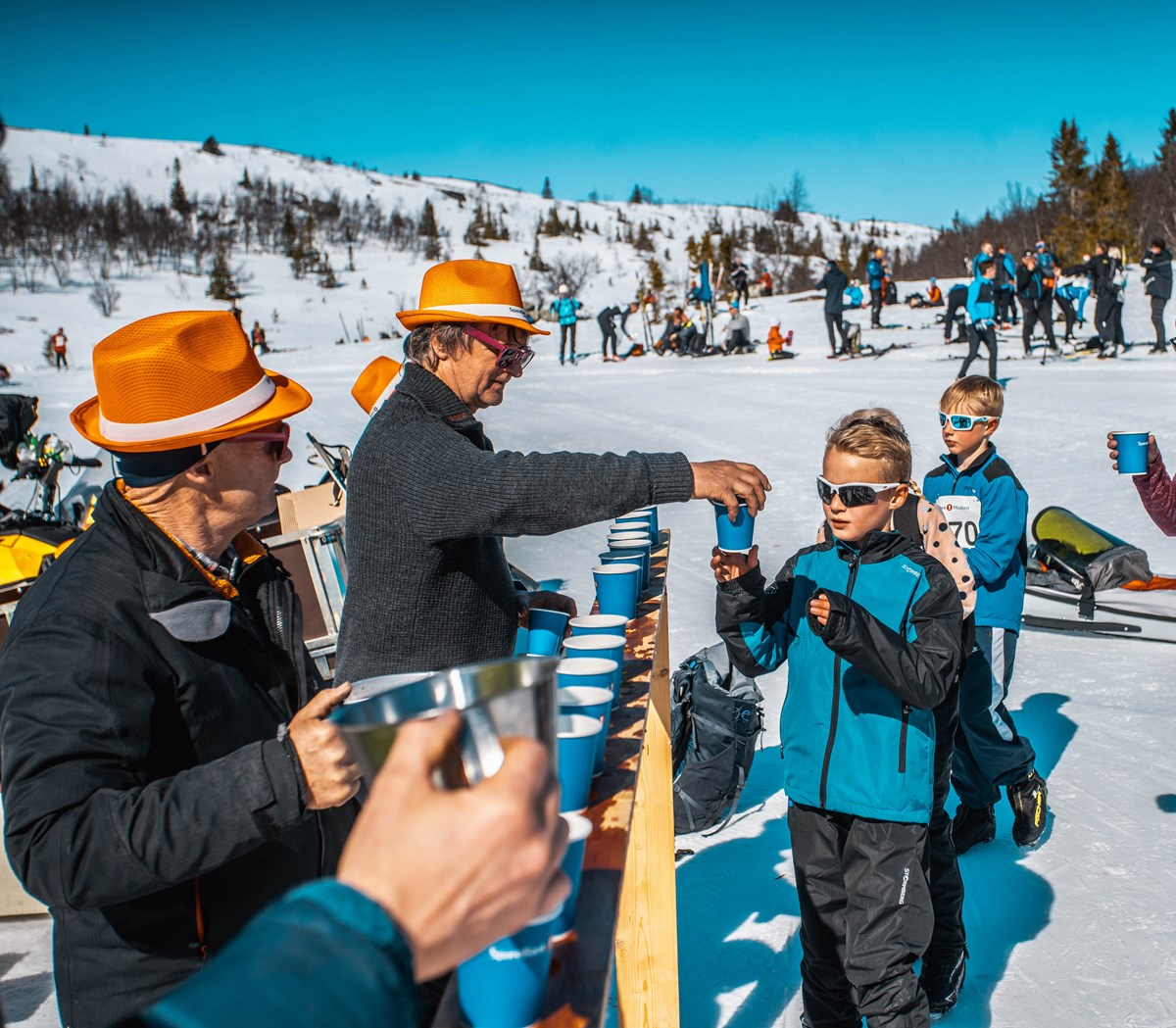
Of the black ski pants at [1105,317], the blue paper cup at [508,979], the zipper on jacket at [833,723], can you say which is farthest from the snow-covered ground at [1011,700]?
the blue paper cup at [508,979]

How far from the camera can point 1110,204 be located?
3253 centimetres

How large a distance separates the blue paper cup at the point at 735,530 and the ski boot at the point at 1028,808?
2004 millimetres

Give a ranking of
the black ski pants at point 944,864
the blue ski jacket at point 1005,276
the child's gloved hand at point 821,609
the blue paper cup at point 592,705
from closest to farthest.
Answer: the blue paper cup at point 592,705
the child's gloved hand at point 821,609
the black ski pants at point 944,864
the blue ski jacket at point 1005,276

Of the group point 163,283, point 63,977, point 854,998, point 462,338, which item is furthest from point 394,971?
point 163,283

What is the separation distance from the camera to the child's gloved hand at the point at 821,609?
2.21 metres

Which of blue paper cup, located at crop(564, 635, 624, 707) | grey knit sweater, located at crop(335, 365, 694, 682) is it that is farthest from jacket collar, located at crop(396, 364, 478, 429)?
blue paper cup, located at crop(564, 635, 624, 707)

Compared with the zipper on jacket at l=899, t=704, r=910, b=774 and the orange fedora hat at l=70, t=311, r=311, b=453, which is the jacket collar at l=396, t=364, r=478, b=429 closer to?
the orange fedora hat at l=70, t=311, r=311, b=453

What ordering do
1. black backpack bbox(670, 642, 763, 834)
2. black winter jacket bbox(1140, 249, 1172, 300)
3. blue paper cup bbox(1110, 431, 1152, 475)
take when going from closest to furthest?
blue paper cup bbox(1110, 431, 1152, 475) → black backpack bbox(670, 642, 763, 834) → black winter jacket bbox(1140, 249, 1172, 300)

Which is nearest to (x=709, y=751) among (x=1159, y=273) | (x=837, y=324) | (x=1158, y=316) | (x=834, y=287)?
(x=1159, y=273)

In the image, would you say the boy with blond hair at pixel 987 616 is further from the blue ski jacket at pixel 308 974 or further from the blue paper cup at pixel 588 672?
the blue ski jacket at pixel 308 974

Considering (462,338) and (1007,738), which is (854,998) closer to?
(1007,738)

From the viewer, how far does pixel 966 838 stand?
371 cm

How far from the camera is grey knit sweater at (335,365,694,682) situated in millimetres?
1938

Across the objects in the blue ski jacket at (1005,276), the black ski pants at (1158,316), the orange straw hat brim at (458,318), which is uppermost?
the blue ski jacket at (1005,276)
